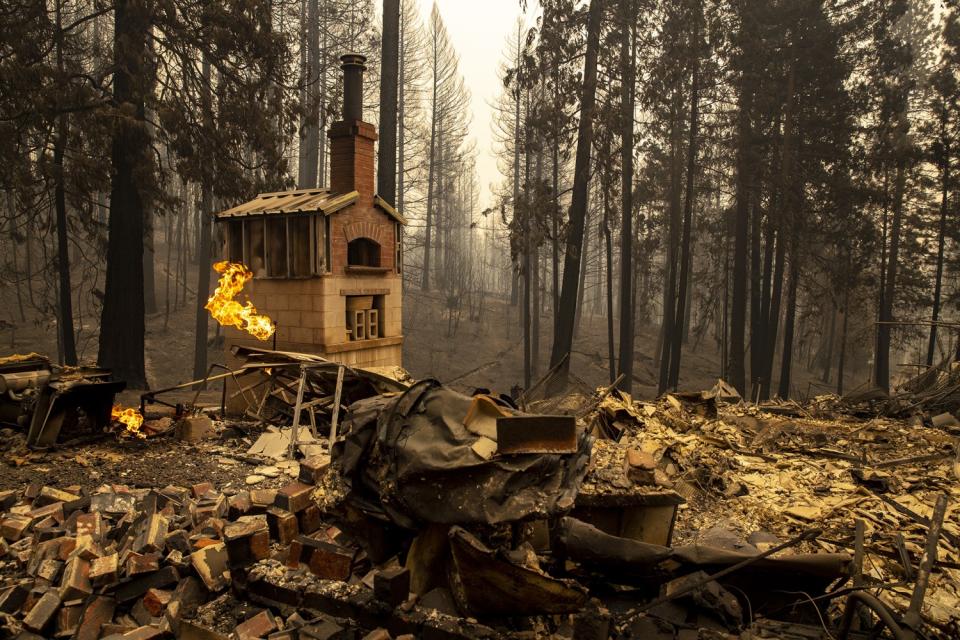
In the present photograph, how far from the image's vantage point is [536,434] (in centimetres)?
349

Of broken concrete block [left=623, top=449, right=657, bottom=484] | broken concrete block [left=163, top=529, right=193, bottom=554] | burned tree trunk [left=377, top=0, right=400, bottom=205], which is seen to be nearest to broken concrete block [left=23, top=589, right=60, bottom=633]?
broken concrete block [left=163, top=529, right=193, bottom=554]

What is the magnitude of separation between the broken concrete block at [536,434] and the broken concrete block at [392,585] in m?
1.14

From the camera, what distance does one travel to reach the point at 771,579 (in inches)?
165

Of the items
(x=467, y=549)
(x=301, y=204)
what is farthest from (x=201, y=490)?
(x=301, y=204)

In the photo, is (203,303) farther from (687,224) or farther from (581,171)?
(687,224)

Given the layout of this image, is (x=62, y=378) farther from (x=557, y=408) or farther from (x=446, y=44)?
(x=446, y=44)

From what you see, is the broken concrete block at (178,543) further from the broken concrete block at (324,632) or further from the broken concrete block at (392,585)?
the broken concrete block at (392,585)

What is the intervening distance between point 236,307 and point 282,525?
6.84 meters

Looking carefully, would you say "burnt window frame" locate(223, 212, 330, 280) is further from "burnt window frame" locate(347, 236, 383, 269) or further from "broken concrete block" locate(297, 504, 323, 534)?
"broken concrete block" locate(297, 504, 323, 534)

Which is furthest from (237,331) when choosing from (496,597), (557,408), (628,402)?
(496,597)

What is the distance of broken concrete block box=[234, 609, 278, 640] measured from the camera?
3957 millimetres

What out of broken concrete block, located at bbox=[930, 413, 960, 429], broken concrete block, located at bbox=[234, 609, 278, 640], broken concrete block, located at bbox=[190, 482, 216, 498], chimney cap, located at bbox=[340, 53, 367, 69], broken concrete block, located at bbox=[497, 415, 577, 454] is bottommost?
broken concrete block, located at bbox=[234, 609, 278, 640]

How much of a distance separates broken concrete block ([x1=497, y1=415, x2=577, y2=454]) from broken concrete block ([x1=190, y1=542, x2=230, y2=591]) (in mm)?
2854

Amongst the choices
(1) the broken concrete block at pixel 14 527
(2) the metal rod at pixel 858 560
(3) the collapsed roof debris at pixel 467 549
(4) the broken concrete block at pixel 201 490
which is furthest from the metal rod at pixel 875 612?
(1) the broken concrete block at pixel 14 527
